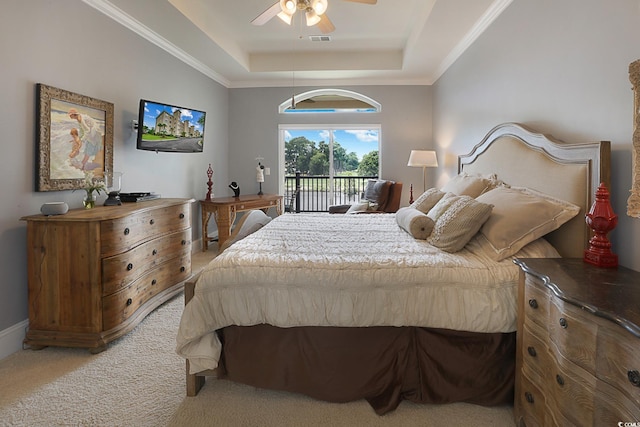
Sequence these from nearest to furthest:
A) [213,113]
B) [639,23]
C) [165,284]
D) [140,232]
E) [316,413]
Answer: [639,23] → [316,413] → [140,232] → [165,284] → [213,113]

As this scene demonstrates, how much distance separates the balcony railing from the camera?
20.3 ft

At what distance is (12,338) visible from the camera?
218 cm

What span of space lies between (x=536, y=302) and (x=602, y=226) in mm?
478

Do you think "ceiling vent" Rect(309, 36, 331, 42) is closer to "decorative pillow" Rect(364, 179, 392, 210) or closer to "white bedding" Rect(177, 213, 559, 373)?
"decorative pillow" Rect(364, 179, 392, 210)

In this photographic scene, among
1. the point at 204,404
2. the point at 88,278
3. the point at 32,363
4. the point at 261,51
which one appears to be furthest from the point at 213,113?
the point at 204,404

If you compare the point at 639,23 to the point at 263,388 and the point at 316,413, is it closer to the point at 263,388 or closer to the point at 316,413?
the point at 316,413

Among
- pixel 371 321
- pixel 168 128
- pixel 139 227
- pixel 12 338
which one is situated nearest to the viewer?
pixel 371 321

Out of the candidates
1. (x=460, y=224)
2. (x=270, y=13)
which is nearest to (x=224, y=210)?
(x=270, y=13)

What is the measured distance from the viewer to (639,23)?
1490 mm

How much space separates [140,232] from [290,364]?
1674 millimetres

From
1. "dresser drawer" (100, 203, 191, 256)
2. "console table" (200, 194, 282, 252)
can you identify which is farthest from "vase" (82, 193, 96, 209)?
"console table" (200, 194, 282, 252)

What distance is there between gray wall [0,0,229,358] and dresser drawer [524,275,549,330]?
3090 millimetres

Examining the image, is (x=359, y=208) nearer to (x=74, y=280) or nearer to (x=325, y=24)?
(x=325, y=24)

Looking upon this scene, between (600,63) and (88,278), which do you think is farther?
(88,278)
